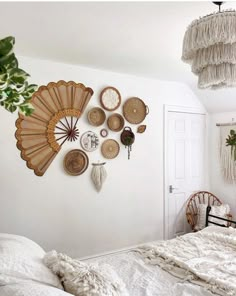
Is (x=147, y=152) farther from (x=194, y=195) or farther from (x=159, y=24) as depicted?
(x=159, y=24)

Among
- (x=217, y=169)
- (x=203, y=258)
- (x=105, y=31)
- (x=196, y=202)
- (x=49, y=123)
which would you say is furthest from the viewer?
(x=217, y=169)

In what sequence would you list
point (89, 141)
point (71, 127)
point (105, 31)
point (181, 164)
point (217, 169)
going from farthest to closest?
point (217, 169), point (181, 164), point (89, 141), point (71, 127), point (105, 31)

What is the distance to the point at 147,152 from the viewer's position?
12.3ft

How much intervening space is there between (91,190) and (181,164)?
5.16 feet

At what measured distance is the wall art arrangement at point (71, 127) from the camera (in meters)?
2.96

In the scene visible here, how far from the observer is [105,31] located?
2.30 m

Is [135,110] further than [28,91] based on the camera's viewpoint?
Yes

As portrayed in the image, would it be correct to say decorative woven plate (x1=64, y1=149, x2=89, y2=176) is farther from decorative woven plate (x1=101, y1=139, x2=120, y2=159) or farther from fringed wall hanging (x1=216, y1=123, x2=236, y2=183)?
fringed wall hanging (x1=216, y1=123, x2=236, y2=183)

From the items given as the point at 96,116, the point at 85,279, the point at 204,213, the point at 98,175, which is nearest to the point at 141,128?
the point at 96,116

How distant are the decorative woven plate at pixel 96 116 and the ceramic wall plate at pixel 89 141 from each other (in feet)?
0.46

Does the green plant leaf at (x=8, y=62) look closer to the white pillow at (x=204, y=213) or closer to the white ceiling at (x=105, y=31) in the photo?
the white ceiling at (x=105, y=31)

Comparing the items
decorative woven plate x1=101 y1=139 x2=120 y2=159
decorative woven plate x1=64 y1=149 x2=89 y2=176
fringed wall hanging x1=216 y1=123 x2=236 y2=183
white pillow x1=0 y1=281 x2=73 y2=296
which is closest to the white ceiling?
decorative woven plate x1=101 y1=139 x2=120 y2=159

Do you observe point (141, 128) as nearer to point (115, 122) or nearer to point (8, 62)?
point (115, 122)

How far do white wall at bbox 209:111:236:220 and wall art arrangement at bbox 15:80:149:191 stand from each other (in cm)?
154
